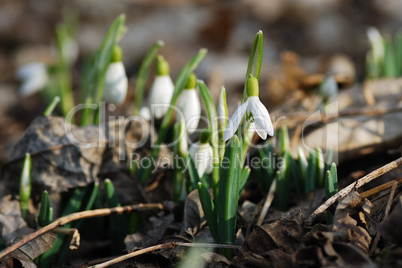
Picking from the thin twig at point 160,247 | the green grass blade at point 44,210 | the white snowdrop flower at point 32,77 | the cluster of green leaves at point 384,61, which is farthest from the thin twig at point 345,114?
the white snowdrop flower at point 32,77

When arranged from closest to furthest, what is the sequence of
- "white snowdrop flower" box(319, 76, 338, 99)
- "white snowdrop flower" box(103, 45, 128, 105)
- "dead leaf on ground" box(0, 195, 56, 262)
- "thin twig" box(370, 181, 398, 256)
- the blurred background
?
1. "thin twig" box(370, 181, 398, 256)
2. "dead leaf on ground" box(0, 195, 56, 262)
3. "white snowdrop flower" box(103, 45, 128, 105)
4. "white snowdrop flower" box(319, 76, 338, 99)
5. the blurred background

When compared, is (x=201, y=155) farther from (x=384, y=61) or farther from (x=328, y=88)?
(x=384, y=61)

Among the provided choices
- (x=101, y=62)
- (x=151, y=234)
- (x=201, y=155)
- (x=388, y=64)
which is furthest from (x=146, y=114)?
(x=388, y=64)

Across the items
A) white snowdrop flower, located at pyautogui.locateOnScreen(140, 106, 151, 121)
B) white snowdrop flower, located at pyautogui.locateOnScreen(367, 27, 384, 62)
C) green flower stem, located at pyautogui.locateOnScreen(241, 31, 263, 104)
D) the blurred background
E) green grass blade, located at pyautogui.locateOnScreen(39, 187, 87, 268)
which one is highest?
the blurred background

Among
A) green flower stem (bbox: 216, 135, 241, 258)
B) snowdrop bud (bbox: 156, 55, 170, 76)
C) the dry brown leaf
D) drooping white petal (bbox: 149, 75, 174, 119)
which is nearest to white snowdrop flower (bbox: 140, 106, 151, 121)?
drooping white petal (bbox: 149, 75, 174, 119)

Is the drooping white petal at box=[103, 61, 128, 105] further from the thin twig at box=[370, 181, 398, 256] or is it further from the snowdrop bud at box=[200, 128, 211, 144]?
the thin twig at box=[370, 181, 398, 256]

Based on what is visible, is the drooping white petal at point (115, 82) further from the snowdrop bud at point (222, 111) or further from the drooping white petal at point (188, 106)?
the snowdrop bud at point (222, 111)

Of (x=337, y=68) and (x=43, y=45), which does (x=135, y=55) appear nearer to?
(x=43, y=45)
